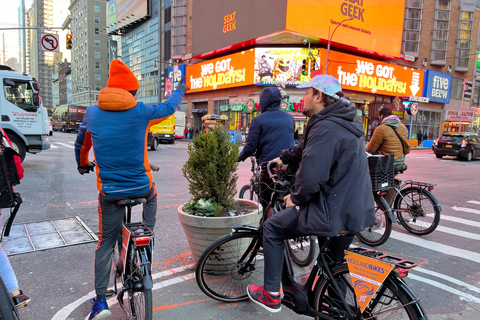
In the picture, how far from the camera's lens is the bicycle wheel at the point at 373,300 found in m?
2.10

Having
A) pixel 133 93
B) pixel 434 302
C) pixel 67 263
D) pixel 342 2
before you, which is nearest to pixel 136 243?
pixel 133 93

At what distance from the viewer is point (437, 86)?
42.8m

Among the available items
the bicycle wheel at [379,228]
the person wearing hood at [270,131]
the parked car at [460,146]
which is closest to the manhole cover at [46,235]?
the person wearing hood at [270,131]

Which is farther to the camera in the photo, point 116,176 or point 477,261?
point 477,261

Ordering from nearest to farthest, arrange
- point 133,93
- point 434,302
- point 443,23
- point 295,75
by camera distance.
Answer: point 133,93
point 434,302
point 295,75
point 443,23

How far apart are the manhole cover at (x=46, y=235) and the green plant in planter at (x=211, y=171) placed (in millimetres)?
2062

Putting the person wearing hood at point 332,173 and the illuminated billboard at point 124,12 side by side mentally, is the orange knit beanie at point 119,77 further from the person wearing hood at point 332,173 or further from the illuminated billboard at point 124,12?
the illuminated billboard at point 124,12

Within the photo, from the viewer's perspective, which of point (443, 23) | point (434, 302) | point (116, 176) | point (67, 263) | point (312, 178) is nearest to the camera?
point (312, 178)

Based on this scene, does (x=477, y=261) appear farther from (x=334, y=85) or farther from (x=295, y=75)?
(x=295, y=75)

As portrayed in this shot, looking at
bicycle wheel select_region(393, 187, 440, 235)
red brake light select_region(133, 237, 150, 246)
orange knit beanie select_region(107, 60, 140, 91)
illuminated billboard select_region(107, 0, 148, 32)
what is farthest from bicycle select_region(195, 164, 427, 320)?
illuminated billboard select_region(107, 0, 148, 32)

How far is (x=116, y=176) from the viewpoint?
8.76 ft

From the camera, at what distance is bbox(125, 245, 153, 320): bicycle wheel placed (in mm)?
2371

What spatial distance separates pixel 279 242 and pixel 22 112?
40.2ft

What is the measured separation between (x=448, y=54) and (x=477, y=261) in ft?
163
